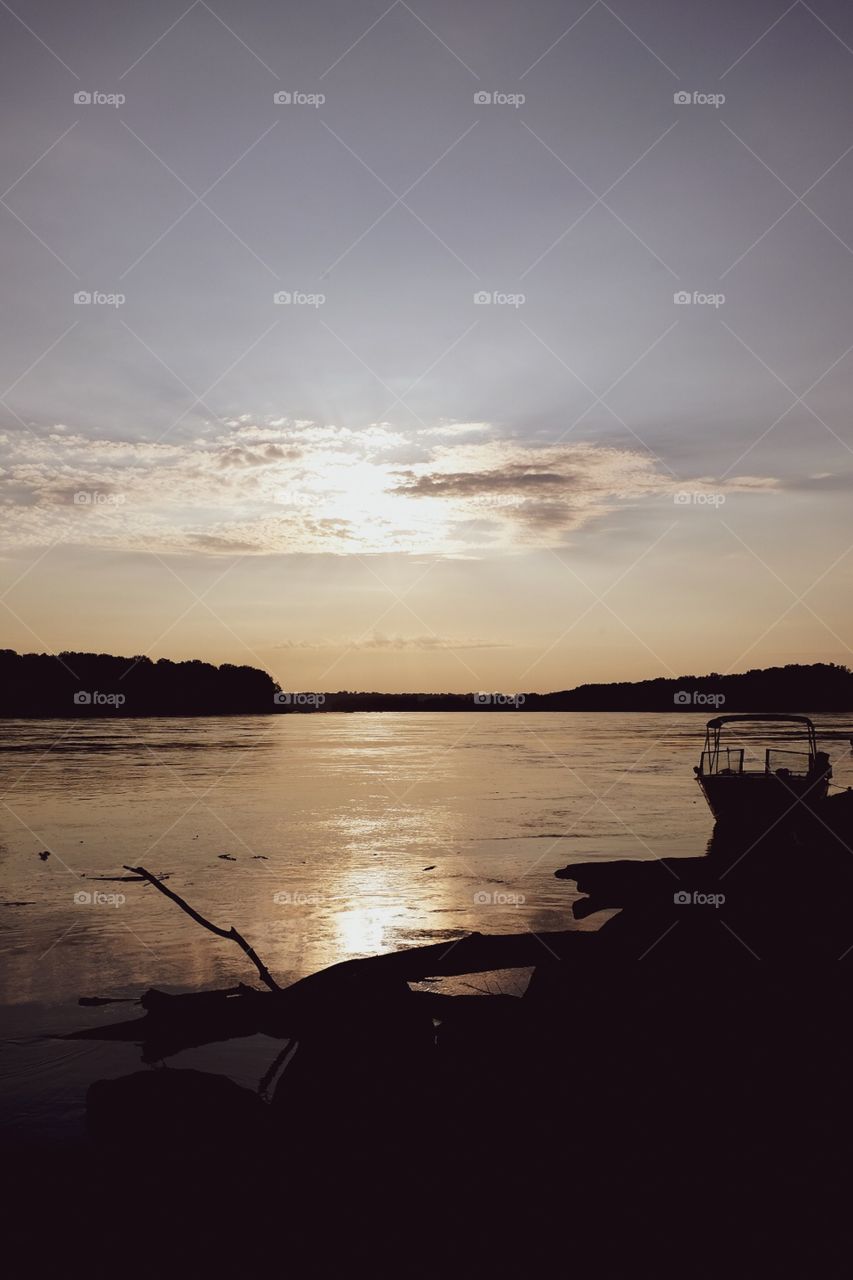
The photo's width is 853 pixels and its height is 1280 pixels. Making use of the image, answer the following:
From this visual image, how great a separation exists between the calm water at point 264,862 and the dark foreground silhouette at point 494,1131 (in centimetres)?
174

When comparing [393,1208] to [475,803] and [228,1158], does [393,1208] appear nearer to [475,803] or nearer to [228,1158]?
[228,1158]

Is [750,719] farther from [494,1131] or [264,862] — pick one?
[494,1131]

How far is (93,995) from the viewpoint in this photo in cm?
1479

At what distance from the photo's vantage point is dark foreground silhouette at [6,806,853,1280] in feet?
24.5

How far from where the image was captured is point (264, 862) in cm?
2844

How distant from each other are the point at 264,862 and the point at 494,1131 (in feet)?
67.5

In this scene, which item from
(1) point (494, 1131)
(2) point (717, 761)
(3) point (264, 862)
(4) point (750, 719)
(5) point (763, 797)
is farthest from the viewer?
(2) point (717, 761)

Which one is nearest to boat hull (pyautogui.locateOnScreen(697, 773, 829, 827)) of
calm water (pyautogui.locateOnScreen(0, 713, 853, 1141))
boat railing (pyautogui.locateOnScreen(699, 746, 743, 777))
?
boat railing (pyautogui.locateOnScreen(699, 746, 743, 777))

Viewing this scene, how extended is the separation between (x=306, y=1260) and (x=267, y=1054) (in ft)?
15.8

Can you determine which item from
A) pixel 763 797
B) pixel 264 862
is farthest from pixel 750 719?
pixel 264 862

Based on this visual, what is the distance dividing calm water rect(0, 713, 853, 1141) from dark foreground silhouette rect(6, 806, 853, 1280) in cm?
174

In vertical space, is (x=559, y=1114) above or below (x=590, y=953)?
below

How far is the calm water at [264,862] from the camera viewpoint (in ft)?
51.6

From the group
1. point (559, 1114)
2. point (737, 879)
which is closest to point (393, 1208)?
point (559, 1114)
